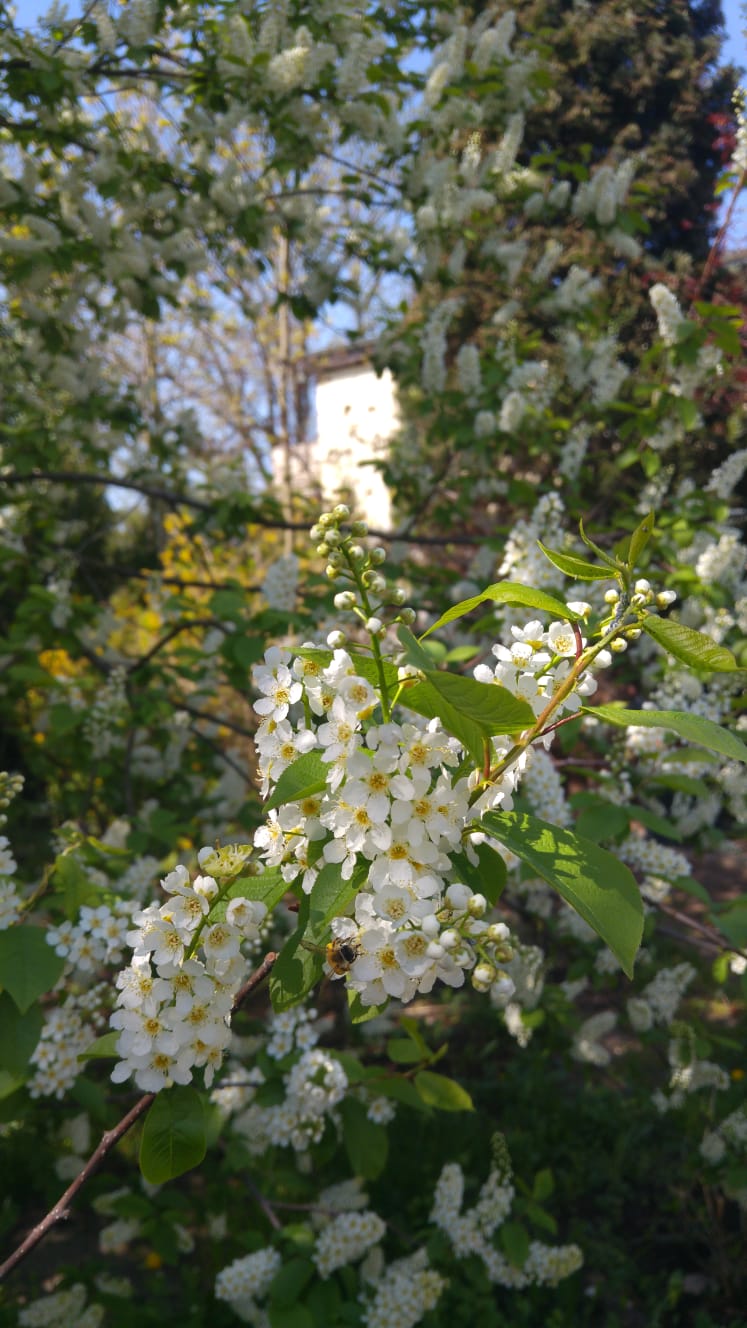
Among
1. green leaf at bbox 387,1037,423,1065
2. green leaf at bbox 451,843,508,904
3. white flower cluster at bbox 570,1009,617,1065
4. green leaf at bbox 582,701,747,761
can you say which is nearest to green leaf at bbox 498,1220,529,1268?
green leaf at bbox 387,1037,423,1065

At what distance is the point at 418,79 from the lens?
12.6ft

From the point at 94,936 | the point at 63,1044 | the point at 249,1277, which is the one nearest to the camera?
the point at 94,936

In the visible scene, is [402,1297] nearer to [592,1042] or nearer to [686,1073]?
[686,1073]

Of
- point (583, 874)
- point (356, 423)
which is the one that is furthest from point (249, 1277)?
point (356, 423)

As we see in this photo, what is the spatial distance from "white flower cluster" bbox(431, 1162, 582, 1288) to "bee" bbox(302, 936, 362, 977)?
2059mm

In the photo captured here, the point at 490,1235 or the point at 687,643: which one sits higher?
the point at 687,643

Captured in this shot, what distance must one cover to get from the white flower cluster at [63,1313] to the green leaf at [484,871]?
2.32 metres

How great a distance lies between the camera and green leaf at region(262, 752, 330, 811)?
2.93ft

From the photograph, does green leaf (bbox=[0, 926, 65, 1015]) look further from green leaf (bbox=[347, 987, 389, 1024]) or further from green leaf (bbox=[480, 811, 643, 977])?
green leaf (bbox=[480, 811, 643, 977])

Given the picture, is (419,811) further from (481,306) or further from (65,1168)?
(481,306)

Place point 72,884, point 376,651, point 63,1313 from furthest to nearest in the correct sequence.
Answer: point 63,1313
point 72,884
point 376,651

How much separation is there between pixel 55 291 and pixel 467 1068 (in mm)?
4126

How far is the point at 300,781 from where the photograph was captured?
0.92 metres

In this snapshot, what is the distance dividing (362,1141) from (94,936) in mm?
900
